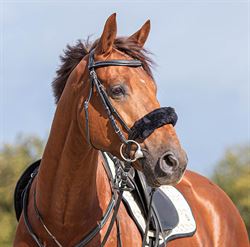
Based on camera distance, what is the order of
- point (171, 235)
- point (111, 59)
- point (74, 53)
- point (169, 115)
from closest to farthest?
point (169, 115)
point (111, 59)
point (74, 53)
point (171, 235)

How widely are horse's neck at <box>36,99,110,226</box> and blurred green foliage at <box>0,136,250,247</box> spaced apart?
17.3m

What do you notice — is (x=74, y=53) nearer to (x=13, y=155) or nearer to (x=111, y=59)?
(x=111, y=59)

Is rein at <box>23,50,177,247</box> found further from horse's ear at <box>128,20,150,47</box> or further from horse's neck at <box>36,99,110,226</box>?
horse's ear at <box>128,20,150,47</box>

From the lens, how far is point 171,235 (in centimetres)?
687

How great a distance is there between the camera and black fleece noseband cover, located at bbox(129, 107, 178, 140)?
510cm

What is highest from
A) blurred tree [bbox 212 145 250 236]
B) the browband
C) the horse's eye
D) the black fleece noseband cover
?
the browband

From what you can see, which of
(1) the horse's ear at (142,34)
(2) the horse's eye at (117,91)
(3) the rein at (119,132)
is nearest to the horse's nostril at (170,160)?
(3) the rein at (119,132)

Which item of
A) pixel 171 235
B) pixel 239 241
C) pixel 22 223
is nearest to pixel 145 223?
pixel 171 235

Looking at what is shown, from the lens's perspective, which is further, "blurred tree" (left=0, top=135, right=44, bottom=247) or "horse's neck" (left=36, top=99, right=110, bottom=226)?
"blurred tree" (left=0, top=135, right=44, bottom=247)

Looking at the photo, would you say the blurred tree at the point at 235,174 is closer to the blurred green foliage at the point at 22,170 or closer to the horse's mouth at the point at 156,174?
the blurred green foliage at the point at 22,170

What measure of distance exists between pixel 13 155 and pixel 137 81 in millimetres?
20602

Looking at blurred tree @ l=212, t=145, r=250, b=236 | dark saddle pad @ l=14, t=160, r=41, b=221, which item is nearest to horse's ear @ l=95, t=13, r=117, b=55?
dark saddle pad @ l=14, t=160, r=41, b=221

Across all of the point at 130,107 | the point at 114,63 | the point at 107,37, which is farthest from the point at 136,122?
the point at 107,37

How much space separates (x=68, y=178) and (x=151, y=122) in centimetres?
99
